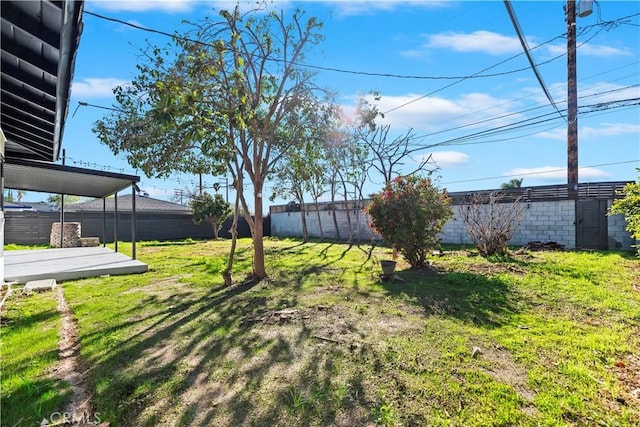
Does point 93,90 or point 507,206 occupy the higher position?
point 93,90

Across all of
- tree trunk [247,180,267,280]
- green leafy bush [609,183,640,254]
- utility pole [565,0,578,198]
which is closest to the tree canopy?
tree trunk [247,180,267,280]

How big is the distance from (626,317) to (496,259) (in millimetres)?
3872

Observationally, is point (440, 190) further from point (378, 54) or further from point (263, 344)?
point (263, 344)

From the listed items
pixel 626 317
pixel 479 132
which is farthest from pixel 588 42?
pixel 626 317

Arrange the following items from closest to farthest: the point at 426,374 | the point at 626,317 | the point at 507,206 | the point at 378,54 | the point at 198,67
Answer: the point at 426,374 → the point at 626,317 → the point at 198,67 → the point at 378,54 → the point at 507,206

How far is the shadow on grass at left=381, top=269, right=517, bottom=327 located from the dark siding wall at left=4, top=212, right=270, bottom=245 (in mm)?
12054

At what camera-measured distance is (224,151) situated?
4.46 meters

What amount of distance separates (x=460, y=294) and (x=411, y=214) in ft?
7.21

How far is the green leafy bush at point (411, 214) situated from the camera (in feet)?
22.4

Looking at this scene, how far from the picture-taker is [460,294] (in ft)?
16.3

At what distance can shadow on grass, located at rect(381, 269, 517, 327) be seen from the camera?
405 cm

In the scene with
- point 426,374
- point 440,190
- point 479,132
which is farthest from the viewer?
point 479,132

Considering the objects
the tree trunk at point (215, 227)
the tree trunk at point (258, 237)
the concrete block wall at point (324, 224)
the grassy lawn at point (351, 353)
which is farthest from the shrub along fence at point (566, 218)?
the tree trunk at point (215, 227)

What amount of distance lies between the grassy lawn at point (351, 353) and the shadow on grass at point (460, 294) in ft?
0.11
